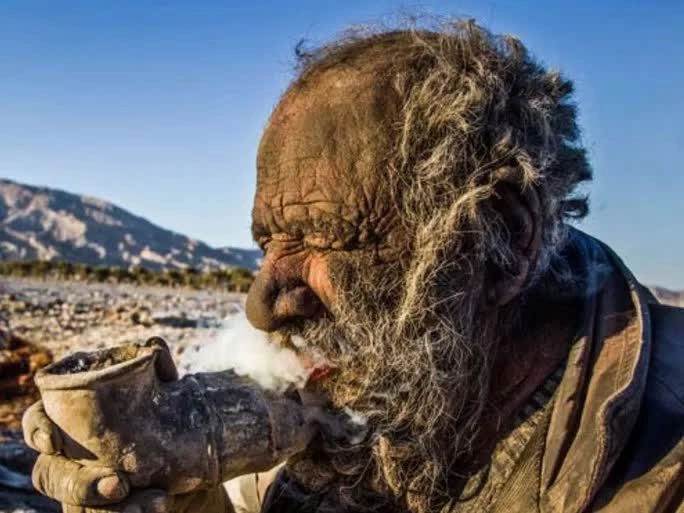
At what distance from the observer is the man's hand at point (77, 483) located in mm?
1587

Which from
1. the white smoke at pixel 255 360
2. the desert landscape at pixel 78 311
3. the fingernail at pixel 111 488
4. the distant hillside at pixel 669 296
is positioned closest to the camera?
the fingernail at pixel 111 488

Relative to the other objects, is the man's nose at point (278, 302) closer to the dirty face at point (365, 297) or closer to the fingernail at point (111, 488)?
the dirty face at point (365, 297)

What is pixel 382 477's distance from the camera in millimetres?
2213

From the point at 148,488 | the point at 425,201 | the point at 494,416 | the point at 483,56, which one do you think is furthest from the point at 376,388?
the point at 483,56

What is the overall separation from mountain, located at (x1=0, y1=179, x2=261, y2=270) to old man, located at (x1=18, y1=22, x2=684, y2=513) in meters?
122

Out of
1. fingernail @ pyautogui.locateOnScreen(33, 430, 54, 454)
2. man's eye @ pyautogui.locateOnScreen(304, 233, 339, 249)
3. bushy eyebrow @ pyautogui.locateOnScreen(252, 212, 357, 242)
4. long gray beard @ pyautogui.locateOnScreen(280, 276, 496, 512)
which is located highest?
bushy eyebrow @ pyautogui.locateOnScreen(252, 212, 357, 242)

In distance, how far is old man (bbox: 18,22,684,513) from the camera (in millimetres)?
2100

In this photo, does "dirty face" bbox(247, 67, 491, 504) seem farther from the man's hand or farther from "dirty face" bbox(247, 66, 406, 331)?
the man's hand

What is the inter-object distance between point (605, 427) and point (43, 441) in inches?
46.3

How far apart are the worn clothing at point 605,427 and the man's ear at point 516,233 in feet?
0.67

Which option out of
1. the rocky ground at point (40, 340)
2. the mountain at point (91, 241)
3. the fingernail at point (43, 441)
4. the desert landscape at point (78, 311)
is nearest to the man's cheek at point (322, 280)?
the desert landscape at point (78, 311)

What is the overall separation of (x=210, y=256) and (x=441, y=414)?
170811 millimetres

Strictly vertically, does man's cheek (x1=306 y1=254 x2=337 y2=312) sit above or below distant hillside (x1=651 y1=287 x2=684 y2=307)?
below

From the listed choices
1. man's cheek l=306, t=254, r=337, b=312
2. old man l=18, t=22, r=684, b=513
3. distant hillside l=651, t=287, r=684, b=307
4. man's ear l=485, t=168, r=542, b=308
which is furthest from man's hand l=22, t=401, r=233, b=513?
distant hillside l=651, t=287, r=684, b=307
